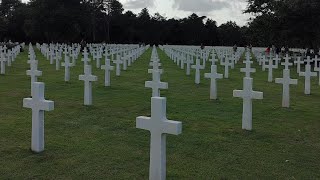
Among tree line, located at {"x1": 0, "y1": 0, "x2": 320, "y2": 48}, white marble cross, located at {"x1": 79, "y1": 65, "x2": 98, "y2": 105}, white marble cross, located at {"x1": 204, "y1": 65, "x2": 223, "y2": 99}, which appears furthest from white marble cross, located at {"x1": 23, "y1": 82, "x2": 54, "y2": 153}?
tree line, located at {"x1": 0, "y1": 0, "x2": 320, "y2": 48}

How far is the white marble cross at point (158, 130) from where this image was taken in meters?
4.57

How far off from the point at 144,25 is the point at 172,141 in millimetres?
89117

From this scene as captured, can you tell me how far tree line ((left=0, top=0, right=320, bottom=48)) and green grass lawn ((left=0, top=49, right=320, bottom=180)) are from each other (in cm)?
1868

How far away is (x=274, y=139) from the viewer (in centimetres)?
718

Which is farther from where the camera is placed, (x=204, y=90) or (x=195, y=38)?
(x=195, y=38)

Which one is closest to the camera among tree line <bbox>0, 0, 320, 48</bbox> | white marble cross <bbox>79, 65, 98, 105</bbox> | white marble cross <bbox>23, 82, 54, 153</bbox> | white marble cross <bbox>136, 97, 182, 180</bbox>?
white marble cross <bbox>136, 97, 182, 180</bbox>

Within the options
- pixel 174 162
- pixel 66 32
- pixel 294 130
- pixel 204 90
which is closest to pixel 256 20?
pixel 204 90

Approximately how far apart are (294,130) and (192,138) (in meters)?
2.01

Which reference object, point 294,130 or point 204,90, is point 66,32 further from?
point 294,130

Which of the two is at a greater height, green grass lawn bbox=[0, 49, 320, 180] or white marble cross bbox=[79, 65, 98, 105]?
white marble cross bbox=[79, 65, 98, 105]

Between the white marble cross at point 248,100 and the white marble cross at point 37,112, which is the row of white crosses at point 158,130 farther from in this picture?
the white marble cross at point 248,100

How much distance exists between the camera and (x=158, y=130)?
15.3ft

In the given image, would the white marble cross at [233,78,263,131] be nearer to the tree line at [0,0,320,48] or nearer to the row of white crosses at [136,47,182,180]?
the row of white crosses at [136,47,182,180]

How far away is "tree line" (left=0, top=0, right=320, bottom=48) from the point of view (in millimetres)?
29531
